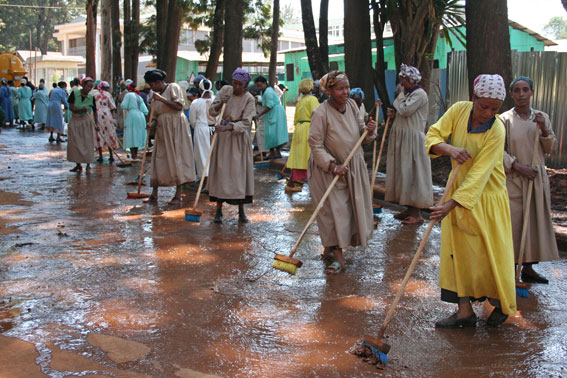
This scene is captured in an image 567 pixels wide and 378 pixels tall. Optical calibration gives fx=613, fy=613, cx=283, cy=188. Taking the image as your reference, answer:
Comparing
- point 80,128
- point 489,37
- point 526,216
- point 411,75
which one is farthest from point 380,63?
point 526,216

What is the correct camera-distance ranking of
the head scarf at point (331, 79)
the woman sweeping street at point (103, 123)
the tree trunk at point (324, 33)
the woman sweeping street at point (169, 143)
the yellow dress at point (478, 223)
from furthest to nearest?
the tree trunk at point (324, 33) < the woman sweeping street at point (103, 123) < the woman sweeping street at point (169, 143) < the head scarf at point (331, 79) < the yellow dress at point (478, 223)

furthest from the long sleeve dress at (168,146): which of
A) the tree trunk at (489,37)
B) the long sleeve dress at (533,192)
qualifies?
the long sleeve dress at (533,192)

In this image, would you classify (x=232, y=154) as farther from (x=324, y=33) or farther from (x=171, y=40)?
(x=171, y=40)

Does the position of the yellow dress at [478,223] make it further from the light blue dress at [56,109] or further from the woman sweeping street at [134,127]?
the light blue dress at [56,109]

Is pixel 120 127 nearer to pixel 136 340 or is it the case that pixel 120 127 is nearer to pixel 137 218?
pixel 137 218

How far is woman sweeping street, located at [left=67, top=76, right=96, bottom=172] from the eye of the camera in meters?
12.3

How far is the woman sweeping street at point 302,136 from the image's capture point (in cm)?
1060

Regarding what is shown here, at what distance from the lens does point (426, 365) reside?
12.8 ft

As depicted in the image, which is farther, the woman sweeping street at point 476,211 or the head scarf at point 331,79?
the head scarf at point 331,79

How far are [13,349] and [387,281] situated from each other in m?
3.22

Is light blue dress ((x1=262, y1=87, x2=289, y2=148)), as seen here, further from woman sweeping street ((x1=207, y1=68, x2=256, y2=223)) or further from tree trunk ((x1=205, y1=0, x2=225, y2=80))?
woman sweeping street ((x1=207, y1=68, x2=256, y2=223))

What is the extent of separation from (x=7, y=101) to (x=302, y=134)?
1904cm

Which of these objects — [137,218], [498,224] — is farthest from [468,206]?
[137,218]

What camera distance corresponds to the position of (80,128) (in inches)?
492
